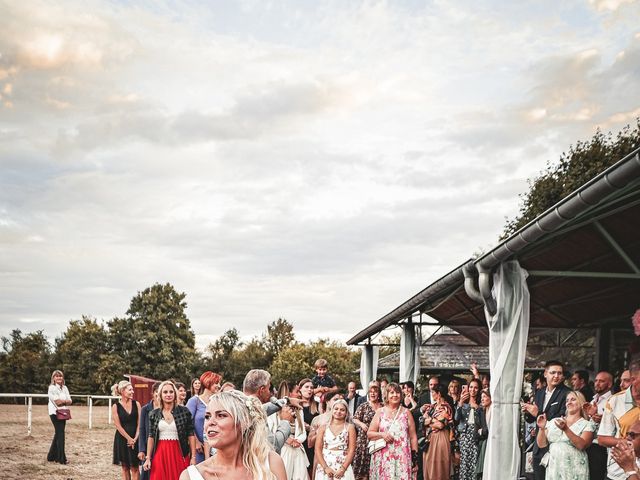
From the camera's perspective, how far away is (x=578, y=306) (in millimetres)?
13258

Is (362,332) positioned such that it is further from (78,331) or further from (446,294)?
(78,331)

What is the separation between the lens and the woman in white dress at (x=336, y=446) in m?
8.42

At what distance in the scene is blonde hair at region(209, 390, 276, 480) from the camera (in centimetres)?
327

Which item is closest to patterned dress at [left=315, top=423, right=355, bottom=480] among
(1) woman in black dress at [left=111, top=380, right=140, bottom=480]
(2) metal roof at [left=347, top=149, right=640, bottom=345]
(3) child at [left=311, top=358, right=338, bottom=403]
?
(3) child at [left=311, top=358, right=338, bottom=403]

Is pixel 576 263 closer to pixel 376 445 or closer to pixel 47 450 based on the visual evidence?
pixel 376 445

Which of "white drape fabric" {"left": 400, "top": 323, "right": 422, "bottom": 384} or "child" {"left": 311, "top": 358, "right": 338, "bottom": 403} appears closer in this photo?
"child" {"left": 311, "top": 358, "right": 338, "bottom": 403}

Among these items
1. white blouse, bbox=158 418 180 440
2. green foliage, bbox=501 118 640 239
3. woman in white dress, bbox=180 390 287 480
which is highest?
green foliage, bbox=501 118 640 239

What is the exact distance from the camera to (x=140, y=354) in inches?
2216

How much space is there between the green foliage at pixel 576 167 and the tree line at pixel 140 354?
25.1 metres

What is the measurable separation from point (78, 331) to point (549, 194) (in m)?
40.9

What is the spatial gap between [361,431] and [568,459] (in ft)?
13.9

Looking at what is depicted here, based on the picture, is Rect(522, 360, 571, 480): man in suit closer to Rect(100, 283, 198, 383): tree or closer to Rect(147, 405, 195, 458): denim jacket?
Rect(147, 405, 195, 458): denim jacket

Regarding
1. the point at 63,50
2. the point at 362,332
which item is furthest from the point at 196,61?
the point at 362,332

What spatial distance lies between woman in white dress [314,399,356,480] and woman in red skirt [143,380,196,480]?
4.94 feet
